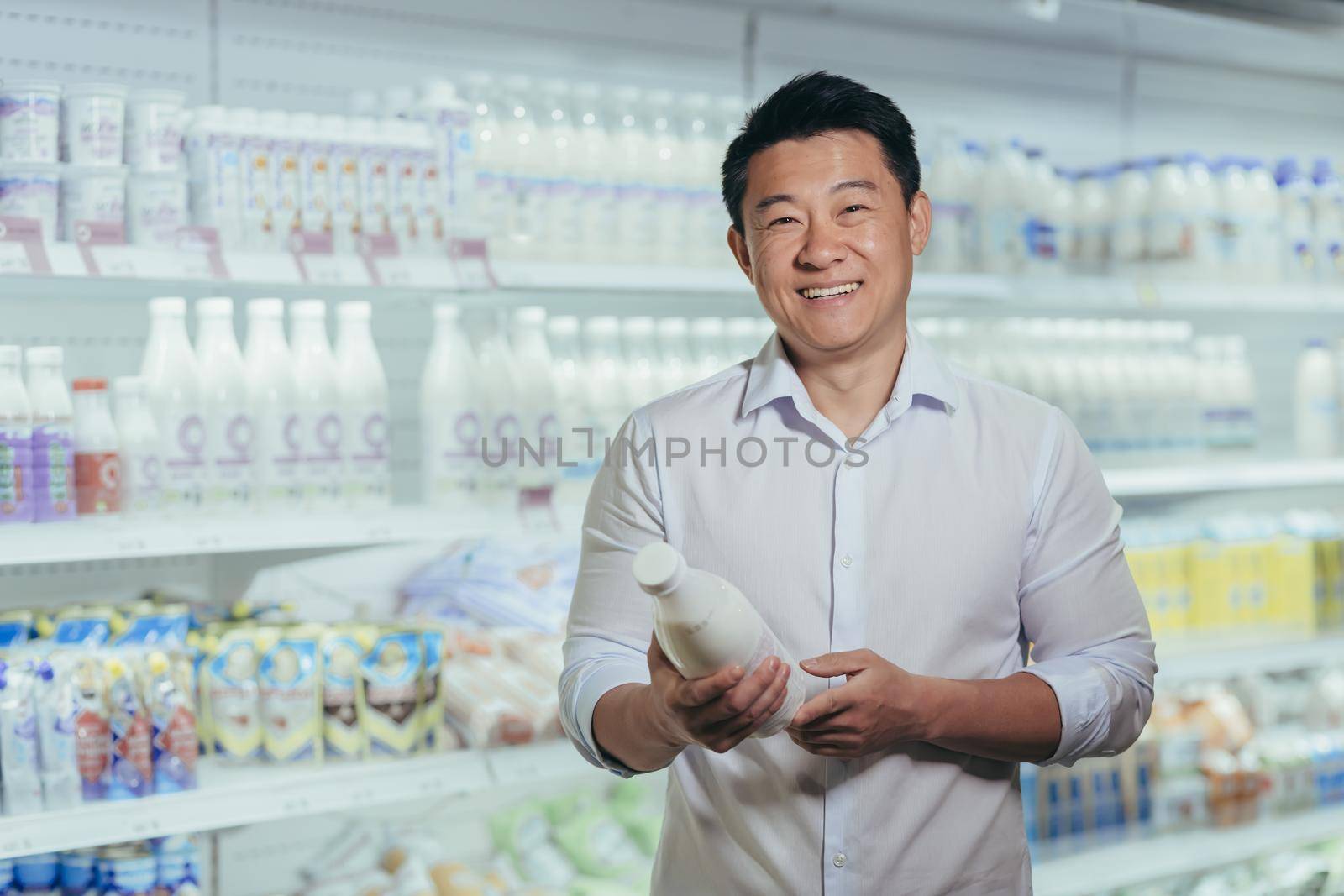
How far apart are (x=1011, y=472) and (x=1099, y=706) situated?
264 mm

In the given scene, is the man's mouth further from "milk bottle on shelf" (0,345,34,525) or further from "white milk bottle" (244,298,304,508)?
"milk bottle on shelf" (0,345,34,525)

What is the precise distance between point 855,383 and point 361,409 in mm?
1020

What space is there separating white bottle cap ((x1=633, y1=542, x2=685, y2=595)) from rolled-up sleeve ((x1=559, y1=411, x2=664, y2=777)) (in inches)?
13.1

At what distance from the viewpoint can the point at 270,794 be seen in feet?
6.42

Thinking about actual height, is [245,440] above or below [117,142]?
below

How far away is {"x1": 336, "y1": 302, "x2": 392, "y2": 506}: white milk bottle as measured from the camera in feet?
6.99

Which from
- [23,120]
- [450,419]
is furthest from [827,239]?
[23,120]

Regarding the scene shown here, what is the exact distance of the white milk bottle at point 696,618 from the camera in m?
1.01

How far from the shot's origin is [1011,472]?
1.40 meters

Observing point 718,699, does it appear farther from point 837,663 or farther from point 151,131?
point 151,131

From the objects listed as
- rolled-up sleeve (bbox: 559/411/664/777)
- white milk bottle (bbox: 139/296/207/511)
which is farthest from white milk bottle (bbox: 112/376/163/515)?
rolled-up sleeve (bbox: 559/411/664/777)

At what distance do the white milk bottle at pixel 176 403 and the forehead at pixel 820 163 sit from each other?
109 centimetres

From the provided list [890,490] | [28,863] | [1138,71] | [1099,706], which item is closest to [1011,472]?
[890,490]

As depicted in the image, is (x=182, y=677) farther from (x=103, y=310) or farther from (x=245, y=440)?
(x=103, y=310)
